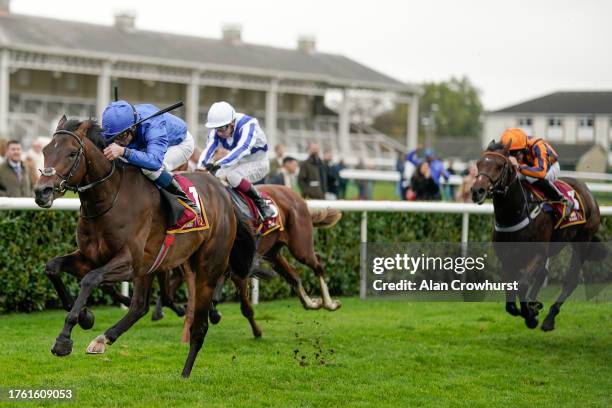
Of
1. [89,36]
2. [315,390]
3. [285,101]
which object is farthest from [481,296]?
[285,101]

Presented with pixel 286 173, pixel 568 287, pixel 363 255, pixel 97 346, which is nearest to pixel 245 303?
pixel 97 346

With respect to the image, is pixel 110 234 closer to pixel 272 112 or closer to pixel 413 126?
pixel 272 112

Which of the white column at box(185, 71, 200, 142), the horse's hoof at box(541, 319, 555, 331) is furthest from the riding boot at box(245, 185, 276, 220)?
the white column at box(185, 71, 200, 142)

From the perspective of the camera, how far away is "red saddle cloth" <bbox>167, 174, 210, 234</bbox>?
579cm

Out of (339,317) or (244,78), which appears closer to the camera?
(339,317)

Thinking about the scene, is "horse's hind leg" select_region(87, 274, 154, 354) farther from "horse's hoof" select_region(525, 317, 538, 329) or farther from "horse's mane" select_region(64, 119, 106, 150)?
"horse's hoof" select_region(525, 317, 538, 329)

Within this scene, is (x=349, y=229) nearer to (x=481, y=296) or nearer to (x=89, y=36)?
(x=481, y=296)

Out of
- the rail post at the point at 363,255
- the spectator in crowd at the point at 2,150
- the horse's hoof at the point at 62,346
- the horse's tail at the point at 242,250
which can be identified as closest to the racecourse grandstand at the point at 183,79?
the spectator in crowd at the point at 2,150

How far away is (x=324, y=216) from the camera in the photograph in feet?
28.2

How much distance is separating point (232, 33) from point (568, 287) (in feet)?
121

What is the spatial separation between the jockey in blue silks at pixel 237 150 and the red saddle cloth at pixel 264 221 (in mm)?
33

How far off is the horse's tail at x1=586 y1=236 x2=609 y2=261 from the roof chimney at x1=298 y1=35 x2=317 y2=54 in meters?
38.8

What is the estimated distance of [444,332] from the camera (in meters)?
7.87

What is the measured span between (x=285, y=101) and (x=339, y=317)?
3527 cm
